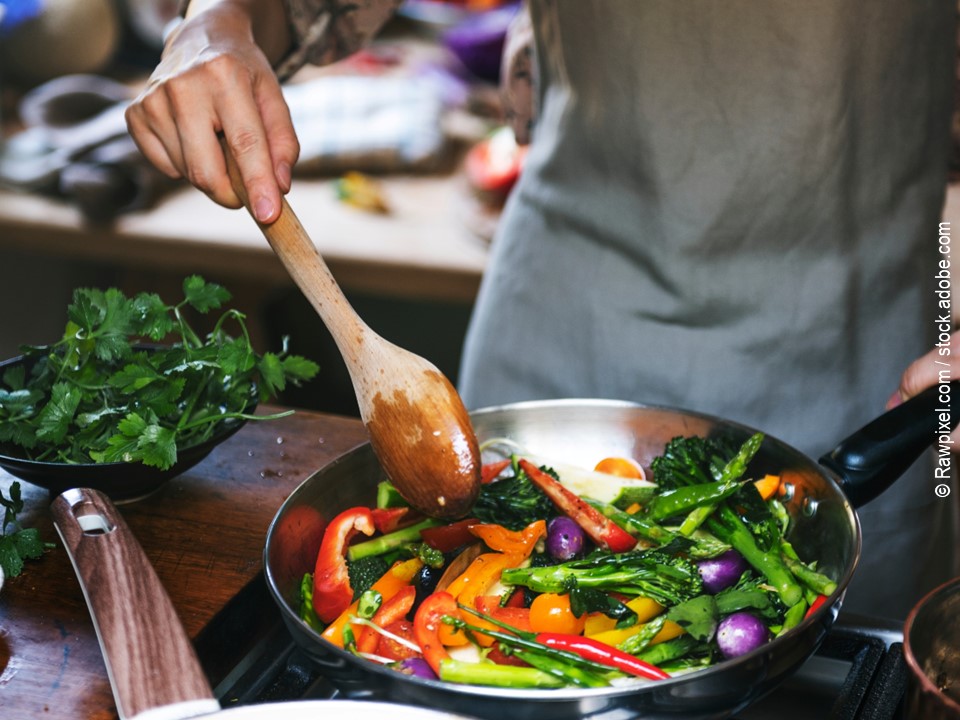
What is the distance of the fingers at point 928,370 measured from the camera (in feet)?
3.61

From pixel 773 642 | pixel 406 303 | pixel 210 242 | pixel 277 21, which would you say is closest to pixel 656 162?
pixel 277 21

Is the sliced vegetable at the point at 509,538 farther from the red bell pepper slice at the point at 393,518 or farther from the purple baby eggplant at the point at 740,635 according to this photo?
the purple baby eggplant at the point at 740,635

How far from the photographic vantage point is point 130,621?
82cm

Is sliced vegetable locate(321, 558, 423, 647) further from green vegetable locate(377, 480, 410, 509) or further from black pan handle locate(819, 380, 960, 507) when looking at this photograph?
black pan handle locate(819, 380, 960, 507)

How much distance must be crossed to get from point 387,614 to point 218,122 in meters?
0.60

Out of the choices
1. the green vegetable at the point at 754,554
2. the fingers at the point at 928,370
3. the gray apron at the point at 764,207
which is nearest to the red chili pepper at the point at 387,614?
the green vegetable at the point at 754,554

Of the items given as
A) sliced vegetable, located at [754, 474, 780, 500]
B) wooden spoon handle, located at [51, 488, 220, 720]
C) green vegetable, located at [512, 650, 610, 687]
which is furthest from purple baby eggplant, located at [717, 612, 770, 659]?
wooden spoon handle, located at [51, 488, 220, 720]

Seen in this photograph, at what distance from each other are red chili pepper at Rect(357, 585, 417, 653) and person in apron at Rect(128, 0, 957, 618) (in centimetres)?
72

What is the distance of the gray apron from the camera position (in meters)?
1.45

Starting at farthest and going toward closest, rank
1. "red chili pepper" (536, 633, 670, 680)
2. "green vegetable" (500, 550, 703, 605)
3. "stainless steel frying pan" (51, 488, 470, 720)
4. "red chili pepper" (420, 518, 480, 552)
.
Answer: "red chili pepper" (420, 518, 480, 552), "green vegetable" (500, 550, 703, 605), "red chili pepper" (536, 633, 670, 680), "stainless steel frying pan" (51, 488, 470, 720)

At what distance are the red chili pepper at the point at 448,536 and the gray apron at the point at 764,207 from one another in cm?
61

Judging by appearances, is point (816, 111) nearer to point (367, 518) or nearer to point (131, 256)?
point (367, 518)

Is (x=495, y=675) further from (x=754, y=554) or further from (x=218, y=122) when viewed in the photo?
(x=218, y=122)

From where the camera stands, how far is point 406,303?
11.4ft
